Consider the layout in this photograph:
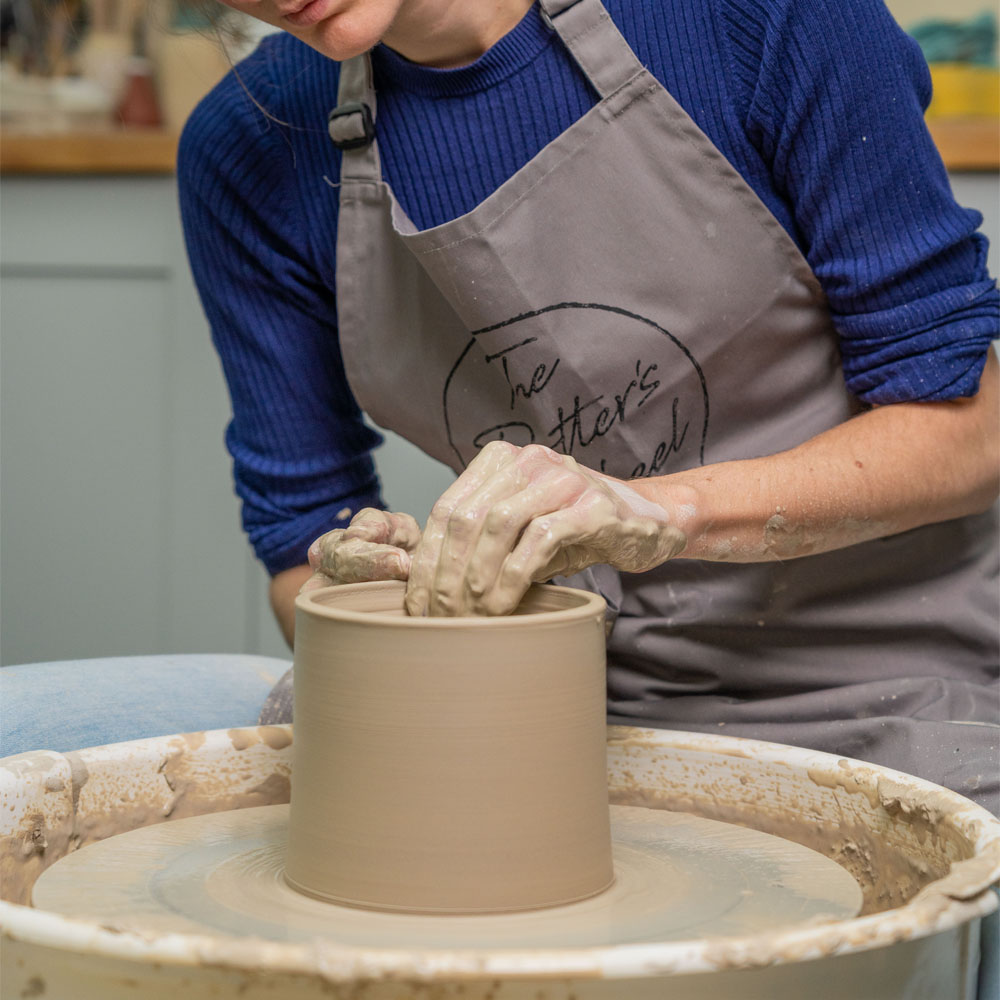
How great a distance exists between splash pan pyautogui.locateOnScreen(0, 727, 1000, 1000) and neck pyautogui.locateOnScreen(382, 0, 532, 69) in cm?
59

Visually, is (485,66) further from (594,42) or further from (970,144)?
(970,144)

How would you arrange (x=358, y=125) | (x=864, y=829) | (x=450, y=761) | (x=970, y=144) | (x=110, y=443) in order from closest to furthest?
1. (x=450, y=761)
2. (x=864, y=829)
3. (x=358, y=125)
4. (x=970, y=144)
5. (x=110, y=443)

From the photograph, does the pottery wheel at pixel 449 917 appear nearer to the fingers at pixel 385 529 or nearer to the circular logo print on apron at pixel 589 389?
the fingers at pixel 385 529

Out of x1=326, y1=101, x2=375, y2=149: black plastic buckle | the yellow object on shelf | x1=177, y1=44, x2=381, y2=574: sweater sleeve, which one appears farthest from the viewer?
the yellow object on shelf

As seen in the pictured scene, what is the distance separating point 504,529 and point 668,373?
0.39 metres

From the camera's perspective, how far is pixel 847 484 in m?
0.99

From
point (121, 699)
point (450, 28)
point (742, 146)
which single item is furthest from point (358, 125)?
point (121, 699)

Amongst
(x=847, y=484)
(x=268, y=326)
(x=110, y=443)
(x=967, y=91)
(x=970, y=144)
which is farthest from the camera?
(x=110, y=443)

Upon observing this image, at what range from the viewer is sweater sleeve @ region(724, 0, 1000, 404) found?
1.00m

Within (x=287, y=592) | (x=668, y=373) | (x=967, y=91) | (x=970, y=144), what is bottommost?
(x=287, y=592)

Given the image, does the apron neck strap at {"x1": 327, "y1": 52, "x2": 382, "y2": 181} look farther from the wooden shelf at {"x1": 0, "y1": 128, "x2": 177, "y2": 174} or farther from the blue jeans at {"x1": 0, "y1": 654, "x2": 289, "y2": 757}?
the wooden shelf at {"x1": 0, "y1": 128, "x2": 177, "y2": 174}

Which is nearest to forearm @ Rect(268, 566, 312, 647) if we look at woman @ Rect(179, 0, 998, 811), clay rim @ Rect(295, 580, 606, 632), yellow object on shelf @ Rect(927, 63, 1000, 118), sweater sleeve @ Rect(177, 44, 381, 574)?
sweater sleeve @ Rect(177, 44, 381, 574)

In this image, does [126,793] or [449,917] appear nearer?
[449,917]

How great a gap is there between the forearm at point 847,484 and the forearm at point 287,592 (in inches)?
19.7
